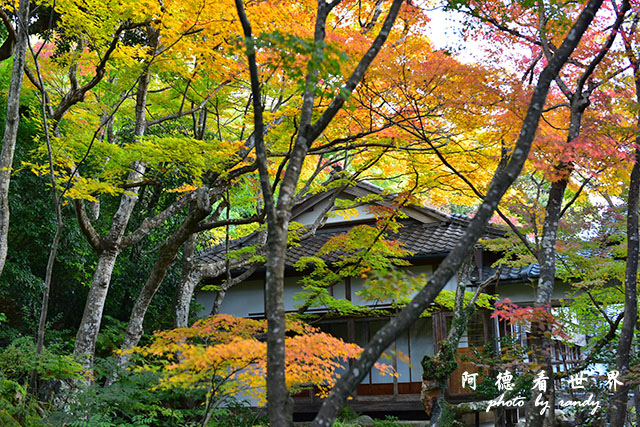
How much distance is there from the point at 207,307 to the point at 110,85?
674 centimetres

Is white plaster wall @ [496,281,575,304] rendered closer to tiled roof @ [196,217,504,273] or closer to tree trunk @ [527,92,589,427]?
tiled roof @ [196,217,504,273]

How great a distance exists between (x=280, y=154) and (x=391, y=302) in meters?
5.73

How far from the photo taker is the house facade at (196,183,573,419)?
12.6 metres

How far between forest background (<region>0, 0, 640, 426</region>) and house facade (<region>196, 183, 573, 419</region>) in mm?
1733

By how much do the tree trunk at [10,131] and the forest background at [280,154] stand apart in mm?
23

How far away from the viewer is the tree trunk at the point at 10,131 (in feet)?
21.2

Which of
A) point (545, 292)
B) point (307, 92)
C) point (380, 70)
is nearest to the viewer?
point (307, 92)

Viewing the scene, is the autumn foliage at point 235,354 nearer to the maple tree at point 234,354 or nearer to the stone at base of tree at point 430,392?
the maple tree at point 234,354

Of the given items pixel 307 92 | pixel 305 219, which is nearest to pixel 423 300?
pixel 307 92

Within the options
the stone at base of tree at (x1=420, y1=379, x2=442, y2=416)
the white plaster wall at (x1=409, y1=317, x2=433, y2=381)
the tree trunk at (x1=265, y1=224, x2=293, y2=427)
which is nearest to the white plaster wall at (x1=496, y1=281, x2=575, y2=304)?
the white plaster wall at (x1=409, y1=317, x2=433, y2=381)

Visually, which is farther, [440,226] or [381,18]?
[440,226]

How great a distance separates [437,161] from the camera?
10219 mm

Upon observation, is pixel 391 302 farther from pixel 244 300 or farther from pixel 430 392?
pixel 430 392

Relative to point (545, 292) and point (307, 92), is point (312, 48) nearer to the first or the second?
point (307, 92)
